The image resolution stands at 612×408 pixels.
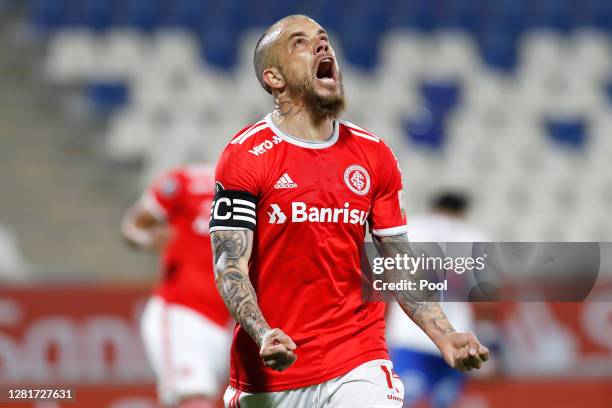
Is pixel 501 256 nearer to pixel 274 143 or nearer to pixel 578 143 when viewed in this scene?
pixel 274 143

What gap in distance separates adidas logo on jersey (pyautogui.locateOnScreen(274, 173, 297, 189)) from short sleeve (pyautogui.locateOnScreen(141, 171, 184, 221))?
2643mm

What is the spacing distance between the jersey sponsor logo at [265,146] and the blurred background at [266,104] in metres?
5.91

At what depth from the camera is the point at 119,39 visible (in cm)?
1077

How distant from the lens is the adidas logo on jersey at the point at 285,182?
3174 millimetres

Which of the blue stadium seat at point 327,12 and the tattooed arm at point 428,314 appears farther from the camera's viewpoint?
the blue stadium seat at point 327,12

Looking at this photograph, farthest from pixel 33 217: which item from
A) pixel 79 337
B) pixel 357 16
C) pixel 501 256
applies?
pixel 501 256

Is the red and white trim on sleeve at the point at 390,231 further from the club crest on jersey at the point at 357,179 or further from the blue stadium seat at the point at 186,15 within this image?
the blue stadium seat at the point at 186,15

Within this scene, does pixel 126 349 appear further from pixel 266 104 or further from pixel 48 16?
pixel 48 16

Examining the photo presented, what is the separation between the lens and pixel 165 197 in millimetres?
5793

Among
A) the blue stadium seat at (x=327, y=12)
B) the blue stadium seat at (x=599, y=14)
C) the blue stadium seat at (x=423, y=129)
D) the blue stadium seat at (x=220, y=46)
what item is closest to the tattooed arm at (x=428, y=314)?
the blue stadium seat at (x=423, y=129)

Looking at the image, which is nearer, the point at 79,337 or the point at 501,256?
the point at 501,256

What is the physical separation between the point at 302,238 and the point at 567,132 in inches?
349

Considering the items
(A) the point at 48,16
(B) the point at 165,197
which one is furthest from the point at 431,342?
(A) the point at 48,16

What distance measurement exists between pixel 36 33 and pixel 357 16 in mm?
3279
